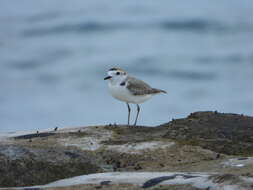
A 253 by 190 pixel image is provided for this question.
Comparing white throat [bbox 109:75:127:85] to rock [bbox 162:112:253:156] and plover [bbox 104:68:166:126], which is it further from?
rock [bbox 162:112:253:156]

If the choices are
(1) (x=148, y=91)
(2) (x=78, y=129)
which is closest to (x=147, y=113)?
(1) (x=148, y=91)

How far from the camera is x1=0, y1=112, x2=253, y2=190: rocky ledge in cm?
932

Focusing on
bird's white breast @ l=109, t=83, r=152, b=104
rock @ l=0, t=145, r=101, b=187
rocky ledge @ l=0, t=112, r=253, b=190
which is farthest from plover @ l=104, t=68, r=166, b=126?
rock @ l=0, t=145, r=101, b=187

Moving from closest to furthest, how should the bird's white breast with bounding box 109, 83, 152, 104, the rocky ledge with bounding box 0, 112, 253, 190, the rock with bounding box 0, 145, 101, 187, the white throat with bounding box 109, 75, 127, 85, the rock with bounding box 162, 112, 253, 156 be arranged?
1. the rocky ledge with bounding box 0, 112, 253, 190
2. the rock with bounding box 0, 145, 101, 187
3. the rock with bounding box 162, 112, 253, 156
4. the bird's white breast with bounding box 109, 83, 152, 104
5. the white throat with bounding box 109, 75, 127, 85

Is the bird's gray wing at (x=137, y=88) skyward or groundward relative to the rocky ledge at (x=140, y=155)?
skyward

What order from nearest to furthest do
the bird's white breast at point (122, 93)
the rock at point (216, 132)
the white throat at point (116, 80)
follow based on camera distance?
the rock at point (216, 132) → the bird's white breast at point (122, 93) → the white throat at point (116, 80)

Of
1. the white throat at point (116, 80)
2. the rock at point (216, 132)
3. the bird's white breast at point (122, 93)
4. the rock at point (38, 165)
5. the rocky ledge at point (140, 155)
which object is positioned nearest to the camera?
the rocky ledge at point (140, 155)

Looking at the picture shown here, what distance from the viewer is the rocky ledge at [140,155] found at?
9.32 m

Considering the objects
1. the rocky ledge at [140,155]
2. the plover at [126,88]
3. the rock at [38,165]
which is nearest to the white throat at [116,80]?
the plover at [126,88]

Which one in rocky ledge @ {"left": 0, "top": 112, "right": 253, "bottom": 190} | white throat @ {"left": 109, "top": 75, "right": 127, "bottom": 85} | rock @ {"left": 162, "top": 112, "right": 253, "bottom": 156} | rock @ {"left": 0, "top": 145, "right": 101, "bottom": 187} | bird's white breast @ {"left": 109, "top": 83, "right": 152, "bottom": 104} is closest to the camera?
rocky ledge @ {"left": 0, "top": 112, "right": 253, "bottom": 190}

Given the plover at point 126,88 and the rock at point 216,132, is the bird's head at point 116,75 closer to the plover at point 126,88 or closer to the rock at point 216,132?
the plover at point 126,88

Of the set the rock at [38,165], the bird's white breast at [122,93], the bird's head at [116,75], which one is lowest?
the rock at [38,165]

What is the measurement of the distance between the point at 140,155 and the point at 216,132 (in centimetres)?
188

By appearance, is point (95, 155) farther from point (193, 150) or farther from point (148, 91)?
point (148, 91)
